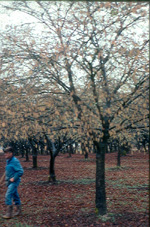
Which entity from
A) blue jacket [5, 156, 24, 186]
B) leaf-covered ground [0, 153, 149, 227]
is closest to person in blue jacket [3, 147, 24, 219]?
blue jacket [5, 156, 24, 186]

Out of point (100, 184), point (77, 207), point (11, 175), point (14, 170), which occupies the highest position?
point (14, 170)

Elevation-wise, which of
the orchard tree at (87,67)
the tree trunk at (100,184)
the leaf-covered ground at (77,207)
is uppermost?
the orchard tree at (87,67)

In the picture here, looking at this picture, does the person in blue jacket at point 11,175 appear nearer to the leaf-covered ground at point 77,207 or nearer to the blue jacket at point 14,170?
the blue jacket at point 14,170

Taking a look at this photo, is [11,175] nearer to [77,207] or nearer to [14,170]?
[14,170]

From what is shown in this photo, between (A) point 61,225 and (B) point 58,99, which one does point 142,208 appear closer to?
(A) point 61,225

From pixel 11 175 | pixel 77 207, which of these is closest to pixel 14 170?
pixel 11 175

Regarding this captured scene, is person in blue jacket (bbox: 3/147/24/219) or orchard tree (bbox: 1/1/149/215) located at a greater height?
orchard tree (bbox: 1/1/149/215)

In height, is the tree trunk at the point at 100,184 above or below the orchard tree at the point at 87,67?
below

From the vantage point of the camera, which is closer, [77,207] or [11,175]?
[11,175]

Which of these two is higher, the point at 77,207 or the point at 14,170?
the point at 14,170

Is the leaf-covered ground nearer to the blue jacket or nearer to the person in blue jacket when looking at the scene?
the person in blue jacket

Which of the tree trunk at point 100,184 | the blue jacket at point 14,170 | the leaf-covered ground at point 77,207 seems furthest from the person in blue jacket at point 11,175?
the tree trunk at point 100,184

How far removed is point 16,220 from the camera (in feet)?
21.1

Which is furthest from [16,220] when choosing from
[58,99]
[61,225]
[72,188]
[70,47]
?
[72,188]
